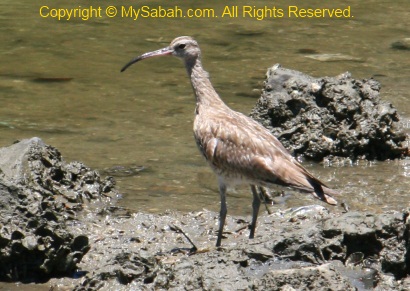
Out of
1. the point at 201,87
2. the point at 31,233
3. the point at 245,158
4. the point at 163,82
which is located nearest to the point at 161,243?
the point at 245,158

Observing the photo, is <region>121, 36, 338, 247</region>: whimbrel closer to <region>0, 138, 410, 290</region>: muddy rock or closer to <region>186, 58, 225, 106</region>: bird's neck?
<region>186, 58, 225, 106</region>: bird's neck

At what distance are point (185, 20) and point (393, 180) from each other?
24.1ft

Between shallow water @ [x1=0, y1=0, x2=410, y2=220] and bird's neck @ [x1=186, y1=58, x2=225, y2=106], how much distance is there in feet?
2.95

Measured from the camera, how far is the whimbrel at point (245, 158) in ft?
22.2

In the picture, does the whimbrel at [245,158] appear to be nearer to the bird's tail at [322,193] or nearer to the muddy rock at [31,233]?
the bird's tail at [322,193]

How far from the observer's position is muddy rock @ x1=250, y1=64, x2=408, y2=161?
905 cm

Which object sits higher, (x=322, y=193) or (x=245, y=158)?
(x=245, y=158)

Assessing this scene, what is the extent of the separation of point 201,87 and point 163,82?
420cm

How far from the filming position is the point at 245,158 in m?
7.00

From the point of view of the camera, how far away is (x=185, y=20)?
1522cm

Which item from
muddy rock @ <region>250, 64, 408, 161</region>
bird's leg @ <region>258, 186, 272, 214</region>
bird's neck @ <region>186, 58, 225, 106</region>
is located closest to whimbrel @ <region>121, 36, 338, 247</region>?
bird's neck @ <region>186, 58, 225, 106</region>

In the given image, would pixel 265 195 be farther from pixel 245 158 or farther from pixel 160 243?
pixel 160 243

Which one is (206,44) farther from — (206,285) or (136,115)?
(206,285)

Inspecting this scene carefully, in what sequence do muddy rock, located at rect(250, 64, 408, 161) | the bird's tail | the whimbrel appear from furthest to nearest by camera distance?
muddy rock, located at rect(250, 64, 408, 161)
the whimbrel
the bird's tail
